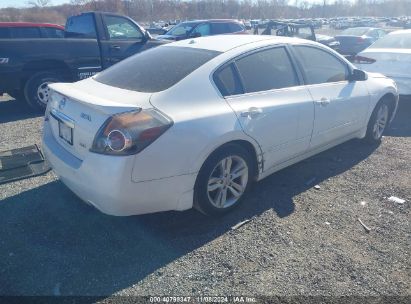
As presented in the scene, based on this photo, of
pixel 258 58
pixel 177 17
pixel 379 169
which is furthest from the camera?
pixel 177 17

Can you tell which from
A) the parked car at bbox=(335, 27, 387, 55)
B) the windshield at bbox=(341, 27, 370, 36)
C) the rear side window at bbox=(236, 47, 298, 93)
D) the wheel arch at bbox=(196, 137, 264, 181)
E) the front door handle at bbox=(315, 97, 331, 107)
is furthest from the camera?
the windshield at bbox=(341, 27, 370, 36)

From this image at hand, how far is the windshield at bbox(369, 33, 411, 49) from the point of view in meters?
7.55

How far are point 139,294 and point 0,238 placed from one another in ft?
4.74

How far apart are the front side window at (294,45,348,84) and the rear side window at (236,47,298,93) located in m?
0.27

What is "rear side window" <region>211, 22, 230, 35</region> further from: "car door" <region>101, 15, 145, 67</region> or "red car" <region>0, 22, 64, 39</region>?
"red car" <region>0, 22, 64, 39</region>

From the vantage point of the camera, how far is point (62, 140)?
327 centimetres

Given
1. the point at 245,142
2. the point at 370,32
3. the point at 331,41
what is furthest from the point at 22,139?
the point at 370,32

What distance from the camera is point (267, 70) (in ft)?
12.2

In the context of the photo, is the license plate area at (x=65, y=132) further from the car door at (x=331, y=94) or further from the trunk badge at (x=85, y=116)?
the car door at (x=331, y=94)

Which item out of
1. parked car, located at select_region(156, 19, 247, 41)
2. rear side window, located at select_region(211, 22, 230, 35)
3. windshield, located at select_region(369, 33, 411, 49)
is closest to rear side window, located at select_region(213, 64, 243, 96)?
windshield, located at select_region(369, 33, 411, 49)

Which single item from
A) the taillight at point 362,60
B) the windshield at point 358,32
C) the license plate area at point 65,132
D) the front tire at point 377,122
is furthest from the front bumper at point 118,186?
the windshield at point 358,32

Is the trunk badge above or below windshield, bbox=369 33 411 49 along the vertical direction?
below

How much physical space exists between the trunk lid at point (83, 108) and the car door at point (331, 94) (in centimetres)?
206

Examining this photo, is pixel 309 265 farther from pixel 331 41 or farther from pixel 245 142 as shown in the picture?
pixel 331 41
